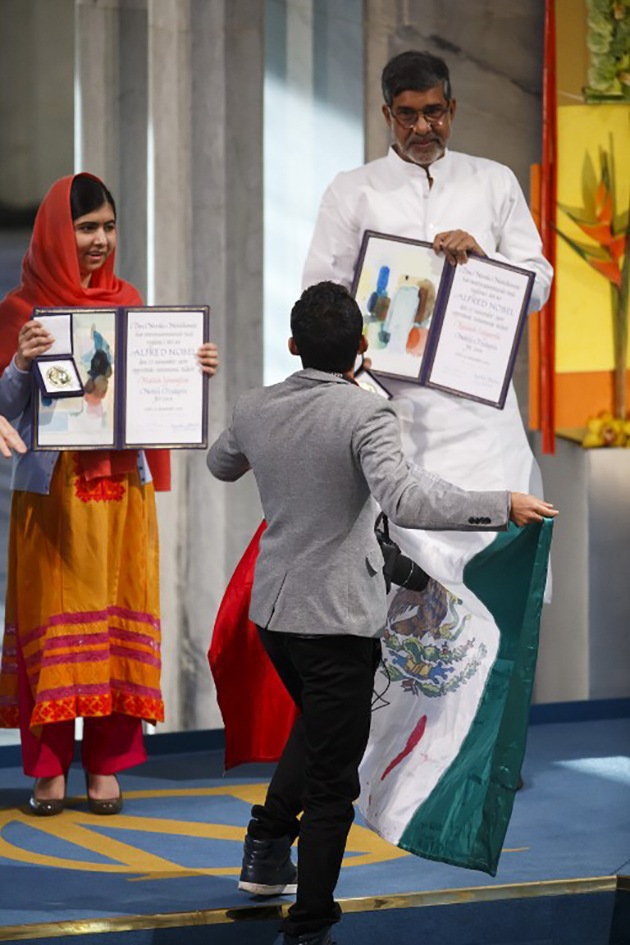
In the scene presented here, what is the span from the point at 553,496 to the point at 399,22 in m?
1.80

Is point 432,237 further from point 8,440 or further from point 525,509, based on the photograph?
point 525,509

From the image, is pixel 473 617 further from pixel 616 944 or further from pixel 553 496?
pixel 553 496

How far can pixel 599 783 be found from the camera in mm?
5242

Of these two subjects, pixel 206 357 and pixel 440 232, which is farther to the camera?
pixel 440 232

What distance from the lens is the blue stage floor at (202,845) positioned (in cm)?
391

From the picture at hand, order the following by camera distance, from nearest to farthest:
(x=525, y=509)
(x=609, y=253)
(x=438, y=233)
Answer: (x=525, y=509)
(x=438, y=233)
(x=609, y=253)

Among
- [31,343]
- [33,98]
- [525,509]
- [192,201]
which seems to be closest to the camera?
[525,509]

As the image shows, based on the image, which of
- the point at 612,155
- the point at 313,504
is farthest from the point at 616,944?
the point at 612,155

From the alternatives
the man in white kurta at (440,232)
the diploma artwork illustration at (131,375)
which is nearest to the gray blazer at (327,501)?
the diploma artwork illustration at (131,375)

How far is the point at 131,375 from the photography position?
4.71 m

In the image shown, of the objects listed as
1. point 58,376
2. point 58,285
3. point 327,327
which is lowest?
point 58,376

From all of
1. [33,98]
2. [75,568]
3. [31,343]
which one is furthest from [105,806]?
[33,98]

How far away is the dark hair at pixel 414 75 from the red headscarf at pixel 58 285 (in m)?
0.87

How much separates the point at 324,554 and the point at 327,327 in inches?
18.2
